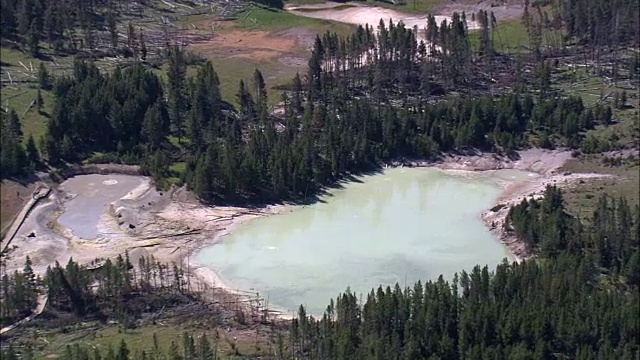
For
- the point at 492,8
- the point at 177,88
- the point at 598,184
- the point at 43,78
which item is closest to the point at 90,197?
the point at 43,78

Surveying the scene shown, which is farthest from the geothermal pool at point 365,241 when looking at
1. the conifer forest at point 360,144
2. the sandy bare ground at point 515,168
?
the conifer forest at point 360,144

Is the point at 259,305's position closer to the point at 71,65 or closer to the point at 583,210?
the point at 583,210

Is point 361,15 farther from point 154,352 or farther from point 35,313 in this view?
point 154,352

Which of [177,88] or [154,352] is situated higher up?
[177,88]

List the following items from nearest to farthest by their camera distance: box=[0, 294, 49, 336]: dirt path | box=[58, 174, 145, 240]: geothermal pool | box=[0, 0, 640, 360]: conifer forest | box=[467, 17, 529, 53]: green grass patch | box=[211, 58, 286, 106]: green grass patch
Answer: box=[0, 0, 640, 360]: conifer forest → box=[0, 294, 49, 336]: dirt path → box=[58, 174, 145, 240]: geothermal pool → box=[211, 58, 286, 106]: green grass patch → box=[467, 17, 529, 53]: green grass patch

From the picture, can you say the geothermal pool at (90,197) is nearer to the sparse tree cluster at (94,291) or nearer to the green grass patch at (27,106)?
the green grass patch at (27,106)

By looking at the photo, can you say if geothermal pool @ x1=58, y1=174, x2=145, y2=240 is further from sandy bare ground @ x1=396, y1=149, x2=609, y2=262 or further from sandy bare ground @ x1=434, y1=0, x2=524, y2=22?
sandy bare ground @ x1=434, y1=0, x2=524, y2=22

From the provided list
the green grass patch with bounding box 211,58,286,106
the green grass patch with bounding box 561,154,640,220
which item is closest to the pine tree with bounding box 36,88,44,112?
the green grass patch with bounding box 211,58,286,106
